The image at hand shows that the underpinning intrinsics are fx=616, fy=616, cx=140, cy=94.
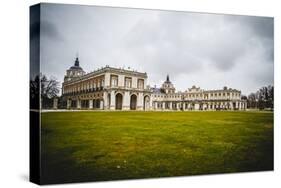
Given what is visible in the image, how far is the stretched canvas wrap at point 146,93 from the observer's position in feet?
37.6

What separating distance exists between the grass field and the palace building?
0.20m

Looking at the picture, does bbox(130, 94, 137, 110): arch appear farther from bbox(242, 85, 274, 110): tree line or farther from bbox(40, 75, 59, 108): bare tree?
bbox(242, 85, 274, 110): tree line

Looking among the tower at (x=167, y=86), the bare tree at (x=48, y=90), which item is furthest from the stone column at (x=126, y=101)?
the bare tree at (x=48, y=90)

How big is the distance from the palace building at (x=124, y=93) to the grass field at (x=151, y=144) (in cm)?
20

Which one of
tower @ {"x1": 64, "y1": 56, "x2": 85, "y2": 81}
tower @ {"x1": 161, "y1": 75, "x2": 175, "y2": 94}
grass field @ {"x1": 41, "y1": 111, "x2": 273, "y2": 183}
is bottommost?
grass field @ {"x1": 41, "y1": 111, "x2": 273, "y2": 183}

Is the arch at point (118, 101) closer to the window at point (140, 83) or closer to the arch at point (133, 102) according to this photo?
the arch at point (133, 102)

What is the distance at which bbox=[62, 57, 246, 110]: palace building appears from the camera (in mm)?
11875

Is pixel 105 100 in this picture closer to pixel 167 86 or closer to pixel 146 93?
pixel 146 93

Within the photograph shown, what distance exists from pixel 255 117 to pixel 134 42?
11.2 ft

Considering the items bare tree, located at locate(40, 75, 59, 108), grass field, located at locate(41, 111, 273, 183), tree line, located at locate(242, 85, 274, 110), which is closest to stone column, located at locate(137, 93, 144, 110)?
grass field, located at locate(41, 111, 273, 183)

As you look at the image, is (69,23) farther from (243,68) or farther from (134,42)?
(243,68)

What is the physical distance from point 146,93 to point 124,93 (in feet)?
1.61

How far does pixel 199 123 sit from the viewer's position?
12.9 m

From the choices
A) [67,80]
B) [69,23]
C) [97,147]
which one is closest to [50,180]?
[97,147]
